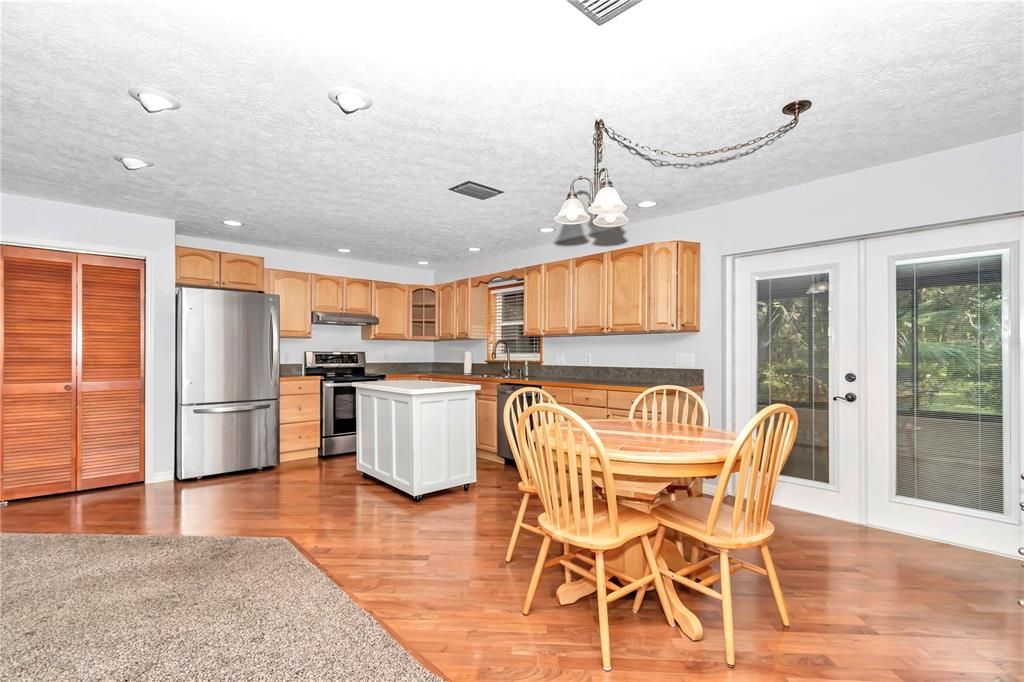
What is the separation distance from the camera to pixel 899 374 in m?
3.28

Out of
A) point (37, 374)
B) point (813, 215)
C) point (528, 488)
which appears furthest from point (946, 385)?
point (37, 374)

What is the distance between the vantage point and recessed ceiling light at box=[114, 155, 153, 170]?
10.1 feet

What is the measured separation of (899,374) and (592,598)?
101 inches

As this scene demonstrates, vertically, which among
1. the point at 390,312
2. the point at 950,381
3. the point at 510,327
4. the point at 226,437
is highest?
the point at 390,312

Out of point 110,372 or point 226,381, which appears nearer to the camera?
point 110,372

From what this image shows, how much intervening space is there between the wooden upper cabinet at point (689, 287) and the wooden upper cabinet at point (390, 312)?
388 centimetres

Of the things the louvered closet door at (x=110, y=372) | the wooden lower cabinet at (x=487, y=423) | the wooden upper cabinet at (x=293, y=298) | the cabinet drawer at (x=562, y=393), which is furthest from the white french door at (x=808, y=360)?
the louvered closet door at (x=110, y=372)

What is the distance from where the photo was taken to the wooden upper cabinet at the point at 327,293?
5930 millimetres

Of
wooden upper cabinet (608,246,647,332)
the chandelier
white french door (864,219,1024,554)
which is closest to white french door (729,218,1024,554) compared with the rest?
white french door (864,219,1024,554)

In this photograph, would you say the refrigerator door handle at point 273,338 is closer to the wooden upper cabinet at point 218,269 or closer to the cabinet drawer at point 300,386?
the cabinet drawer at point 300,386

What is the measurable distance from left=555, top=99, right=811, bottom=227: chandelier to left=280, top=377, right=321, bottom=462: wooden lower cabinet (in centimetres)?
384

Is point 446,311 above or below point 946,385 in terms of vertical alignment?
above

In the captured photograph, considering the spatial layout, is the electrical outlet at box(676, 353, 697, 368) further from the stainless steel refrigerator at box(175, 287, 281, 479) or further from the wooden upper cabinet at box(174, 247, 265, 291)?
the wooden upper cabinet at box(174, 247, 265, 291)

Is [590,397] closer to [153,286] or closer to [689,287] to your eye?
[689,287]
